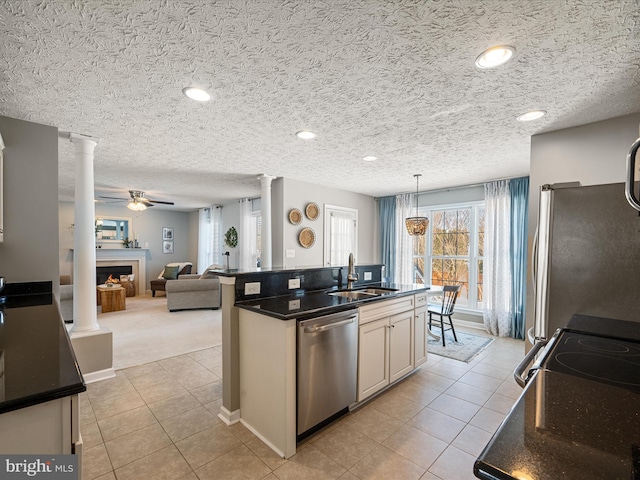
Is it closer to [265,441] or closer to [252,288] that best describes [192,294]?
[252,288]

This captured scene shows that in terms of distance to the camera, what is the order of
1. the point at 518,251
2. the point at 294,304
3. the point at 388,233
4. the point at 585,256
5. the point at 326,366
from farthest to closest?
the point at 388,233 → the point at 518,251 → the point at 294,304 → the point at 326,366 → the point at 585,256

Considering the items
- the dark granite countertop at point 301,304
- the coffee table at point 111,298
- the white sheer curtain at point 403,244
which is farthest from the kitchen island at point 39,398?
the coffee table at point 111,298

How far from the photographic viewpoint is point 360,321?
242 cm

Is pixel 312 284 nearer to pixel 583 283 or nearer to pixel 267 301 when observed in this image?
pixel 267 301

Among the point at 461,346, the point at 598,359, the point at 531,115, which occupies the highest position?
the point at 531,115

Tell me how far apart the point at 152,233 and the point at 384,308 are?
27.8 ft

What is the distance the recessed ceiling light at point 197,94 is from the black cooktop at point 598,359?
8.03 feet

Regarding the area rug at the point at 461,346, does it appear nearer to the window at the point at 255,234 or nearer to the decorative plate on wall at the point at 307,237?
the decorative plate on wall at the point at 307,237

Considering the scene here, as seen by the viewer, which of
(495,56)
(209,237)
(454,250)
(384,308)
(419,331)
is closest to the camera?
(495,56)

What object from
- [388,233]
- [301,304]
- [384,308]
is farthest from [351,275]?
[388,233]

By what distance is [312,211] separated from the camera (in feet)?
16.9

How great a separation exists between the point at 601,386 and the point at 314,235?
447 centimetres

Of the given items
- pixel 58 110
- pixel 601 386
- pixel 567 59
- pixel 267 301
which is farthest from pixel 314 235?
pixel 601 386

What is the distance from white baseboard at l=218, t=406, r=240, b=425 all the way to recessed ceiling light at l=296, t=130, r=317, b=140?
2503mm
